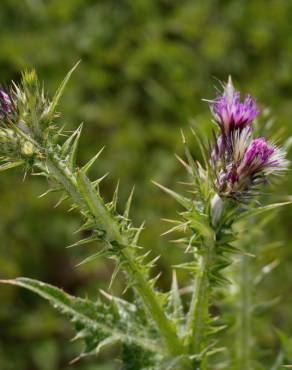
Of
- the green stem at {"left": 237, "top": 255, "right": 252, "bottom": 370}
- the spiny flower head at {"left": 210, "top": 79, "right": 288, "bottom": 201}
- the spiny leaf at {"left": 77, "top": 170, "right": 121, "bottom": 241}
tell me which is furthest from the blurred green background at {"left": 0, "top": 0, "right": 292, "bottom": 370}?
the spiny flower head at {"left": 210, "top": 79, "right": 288, "bottom": 201}

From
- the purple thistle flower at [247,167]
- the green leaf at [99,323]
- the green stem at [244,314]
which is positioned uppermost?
the purple thistle flower at [247,167]

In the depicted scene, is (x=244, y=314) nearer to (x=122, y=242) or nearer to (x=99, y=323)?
(x=99, y=323)

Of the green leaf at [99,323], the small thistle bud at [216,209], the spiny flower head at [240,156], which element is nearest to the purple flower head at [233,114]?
the spiny flower head at [240,156]

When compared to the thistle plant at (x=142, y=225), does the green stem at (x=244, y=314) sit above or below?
below

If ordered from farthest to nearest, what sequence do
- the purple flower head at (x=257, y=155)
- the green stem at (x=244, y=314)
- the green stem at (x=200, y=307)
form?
the green stem at (x=244, y=314) → the green stem at (x=200, y=307) → the purple flower head at (x=257, y=155)

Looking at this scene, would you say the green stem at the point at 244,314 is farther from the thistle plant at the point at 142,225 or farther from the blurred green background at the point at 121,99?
the blurred green background at the point at 121,99

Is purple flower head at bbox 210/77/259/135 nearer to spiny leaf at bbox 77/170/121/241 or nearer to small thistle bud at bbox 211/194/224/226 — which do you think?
small thistle bud at bbox 211/194/224/226

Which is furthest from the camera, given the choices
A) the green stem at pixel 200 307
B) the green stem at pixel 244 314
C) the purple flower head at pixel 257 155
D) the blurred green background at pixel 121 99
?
the blurred green background at pixel 121 99

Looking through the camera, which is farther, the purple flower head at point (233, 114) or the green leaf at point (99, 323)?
the green leaf at point (99, 323)
